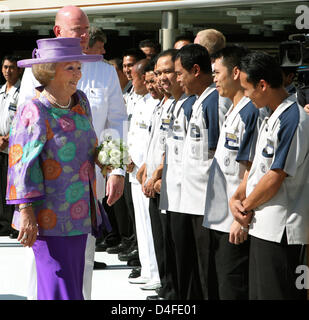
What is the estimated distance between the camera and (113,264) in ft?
26.1

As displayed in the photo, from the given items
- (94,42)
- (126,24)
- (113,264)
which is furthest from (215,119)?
(126,24)

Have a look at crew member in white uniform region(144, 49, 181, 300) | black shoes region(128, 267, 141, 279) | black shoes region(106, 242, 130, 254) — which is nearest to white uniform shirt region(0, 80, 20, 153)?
black shoes region(106, 242, 130, 254)

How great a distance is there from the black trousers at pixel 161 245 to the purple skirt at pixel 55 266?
68.2 inches

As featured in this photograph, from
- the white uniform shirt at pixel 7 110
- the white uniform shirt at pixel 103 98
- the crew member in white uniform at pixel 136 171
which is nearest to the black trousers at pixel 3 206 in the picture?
the white uniform shirt at pixel 7 110

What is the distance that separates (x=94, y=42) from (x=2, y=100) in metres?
3.01

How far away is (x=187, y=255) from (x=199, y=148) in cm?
78

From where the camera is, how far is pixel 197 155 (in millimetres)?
5309

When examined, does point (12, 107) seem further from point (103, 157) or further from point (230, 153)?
point (103, 157)

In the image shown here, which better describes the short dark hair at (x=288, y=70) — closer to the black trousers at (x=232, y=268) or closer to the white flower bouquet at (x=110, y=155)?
the black trousers at (x=232, y=268)

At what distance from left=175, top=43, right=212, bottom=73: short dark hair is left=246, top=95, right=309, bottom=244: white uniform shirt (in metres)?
1.23

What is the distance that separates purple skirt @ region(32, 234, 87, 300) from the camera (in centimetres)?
423

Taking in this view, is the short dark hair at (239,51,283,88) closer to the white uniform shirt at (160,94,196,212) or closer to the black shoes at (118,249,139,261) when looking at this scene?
the white uniform shirt at (160,94,196,212)

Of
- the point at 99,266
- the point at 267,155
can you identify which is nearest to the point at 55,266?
the point at 267,155

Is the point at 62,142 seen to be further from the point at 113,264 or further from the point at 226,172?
the point at 113,264
